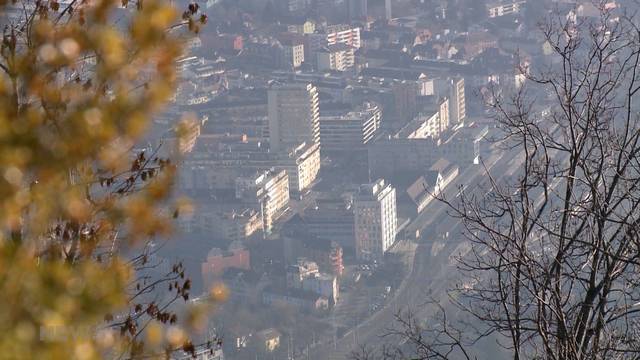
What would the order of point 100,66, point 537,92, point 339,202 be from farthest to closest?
point 537,92, point 339,202, point 100,66

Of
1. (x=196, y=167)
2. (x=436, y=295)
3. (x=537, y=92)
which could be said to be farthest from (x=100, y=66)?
(x=537, y=92)

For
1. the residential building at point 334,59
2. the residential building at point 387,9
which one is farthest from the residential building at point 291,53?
the residential building at point 387,9

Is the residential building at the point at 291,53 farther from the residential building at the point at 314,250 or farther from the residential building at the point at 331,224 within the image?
the residential building at the point at 314,250

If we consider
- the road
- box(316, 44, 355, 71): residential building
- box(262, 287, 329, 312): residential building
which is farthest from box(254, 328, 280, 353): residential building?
box(316, 44, 355, 71): residential building

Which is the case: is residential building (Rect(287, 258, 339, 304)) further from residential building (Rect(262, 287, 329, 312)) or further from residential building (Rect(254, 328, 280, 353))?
residential building (Rect(254, 328, 280, 353))

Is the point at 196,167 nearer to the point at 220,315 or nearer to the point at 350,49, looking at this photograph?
the point at 220,315

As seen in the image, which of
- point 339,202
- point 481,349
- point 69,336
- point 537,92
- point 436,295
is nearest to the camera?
point 69,336

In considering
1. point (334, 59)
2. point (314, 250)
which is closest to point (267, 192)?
point (314, 250)
